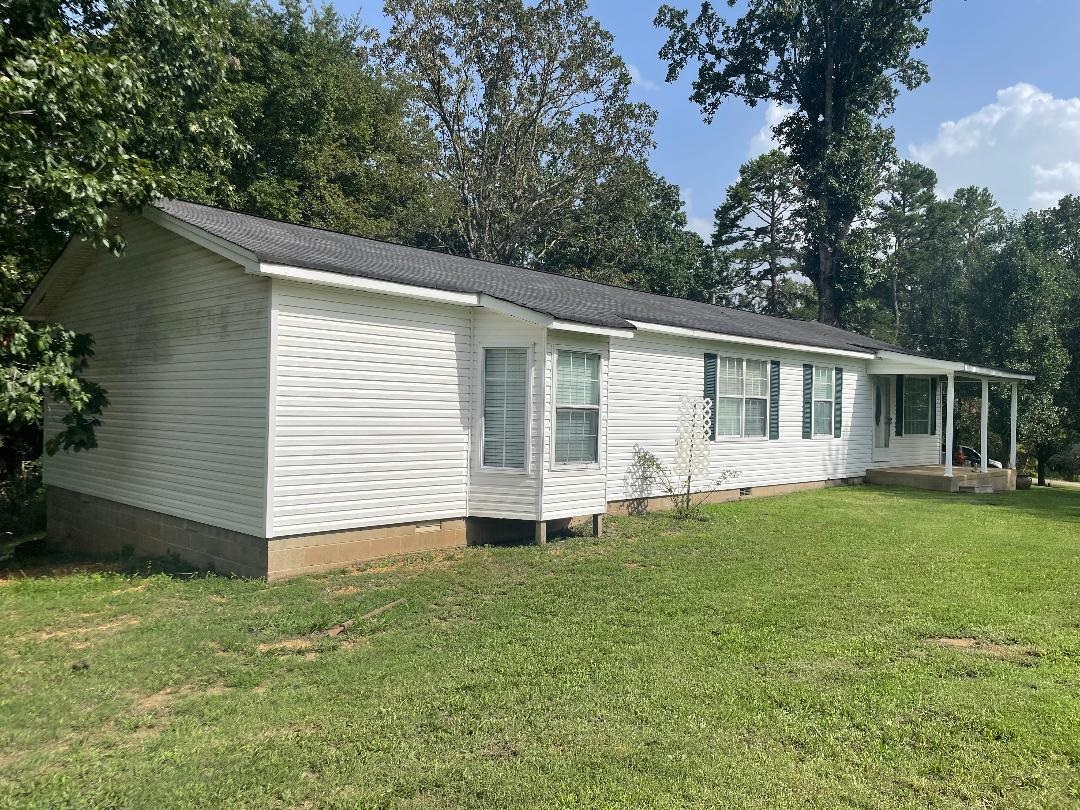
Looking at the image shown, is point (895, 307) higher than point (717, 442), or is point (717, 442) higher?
point (895, 307)

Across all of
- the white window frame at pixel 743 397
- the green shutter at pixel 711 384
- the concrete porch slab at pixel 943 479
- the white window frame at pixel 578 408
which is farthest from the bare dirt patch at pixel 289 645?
the concrete porch slab at pixel 943 479

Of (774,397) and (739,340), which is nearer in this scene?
(739,340)

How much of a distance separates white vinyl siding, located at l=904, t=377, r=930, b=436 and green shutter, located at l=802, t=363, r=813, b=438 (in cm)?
409

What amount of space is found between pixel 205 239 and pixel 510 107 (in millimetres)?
21403

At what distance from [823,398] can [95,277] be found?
13643 mm

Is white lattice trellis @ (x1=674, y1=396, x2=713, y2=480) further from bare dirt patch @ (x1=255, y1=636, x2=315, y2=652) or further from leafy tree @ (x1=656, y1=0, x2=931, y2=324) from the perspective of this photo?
leafy tree @ (x1=656, y1=0, x2=931, y2=324)

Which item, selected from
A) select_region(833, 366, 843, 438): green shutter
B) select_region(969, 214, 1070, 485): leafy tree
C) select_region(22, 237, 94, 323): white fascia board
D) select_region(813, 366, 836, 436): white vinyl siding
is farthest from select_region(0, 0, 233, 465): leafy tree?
select_region(969, 214, 1070, 485): leafy tree

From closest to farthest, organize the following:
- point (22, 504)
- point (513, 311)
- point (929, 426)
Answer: point (513, 311)
point (22, 504)
point (929, 426)

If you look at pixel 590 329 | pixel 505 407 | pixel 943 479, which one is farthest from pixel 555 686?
pixel 943 479

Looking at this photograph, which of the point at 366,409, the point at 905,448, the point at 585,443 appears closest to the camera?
the point at 366,409

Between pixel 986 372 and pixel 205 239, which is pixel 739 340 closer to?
pixel 986 372

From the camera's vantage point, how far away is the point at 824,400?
48.9 ft

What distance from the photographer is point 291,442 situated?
7371 mm

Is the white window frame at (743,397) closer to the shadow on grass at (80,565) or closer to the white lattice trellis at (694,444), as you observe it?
the white lattice trellis at (694,444)
